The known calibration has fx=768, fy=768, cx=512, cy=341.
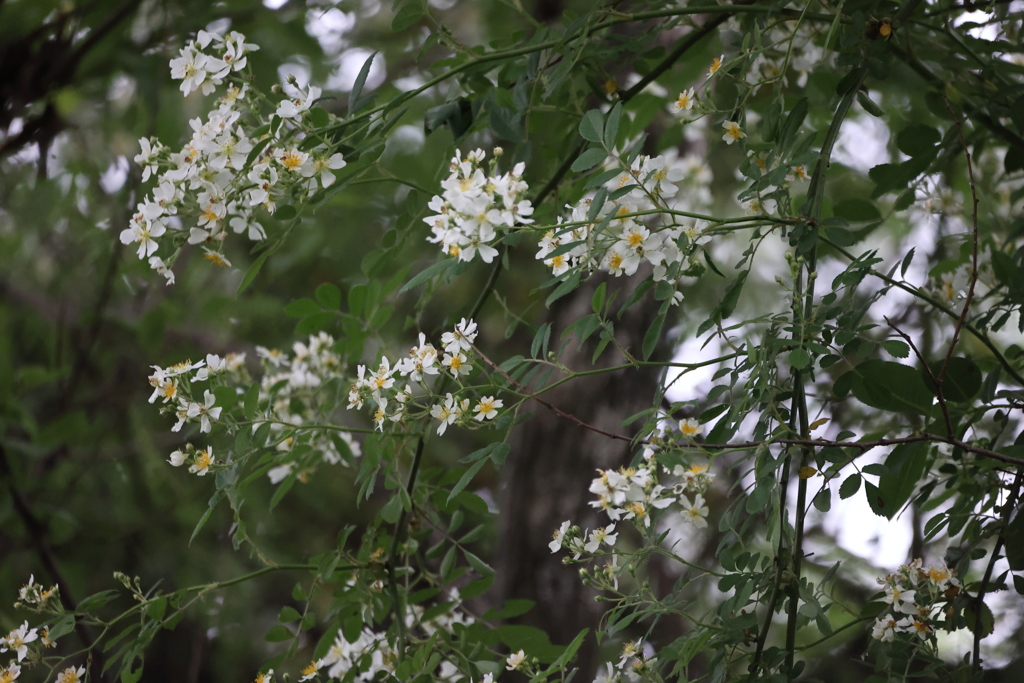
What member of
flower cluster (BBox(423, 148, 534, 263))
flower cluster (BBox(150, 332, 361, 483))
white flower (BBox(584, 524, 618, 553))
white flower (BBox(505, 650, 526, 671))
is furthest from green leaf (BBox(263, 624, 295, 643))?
flower cluster (BBox(423, 148, 534, 263))

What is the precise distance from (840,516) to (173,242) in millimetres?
1231

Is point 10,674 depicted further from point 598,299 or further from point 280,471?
point 598,299

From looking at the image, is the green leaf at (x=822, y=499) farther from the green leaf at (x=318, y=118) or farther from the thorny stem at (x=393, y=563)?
the green leaf at (x=318, y=118)

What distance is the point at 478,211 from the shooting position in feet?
2.04

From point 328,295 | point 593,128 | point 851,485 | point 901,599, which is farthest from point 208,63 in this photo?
point 901,599

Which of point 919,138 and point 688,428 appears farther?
point 919,138

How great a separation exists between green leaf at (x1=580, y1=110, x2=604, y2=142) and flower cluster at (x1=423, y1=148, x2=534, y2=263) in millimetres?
60

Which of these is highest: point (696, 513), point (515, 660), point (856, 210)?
point (856, 210)

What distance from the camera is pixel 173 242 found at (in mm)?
779

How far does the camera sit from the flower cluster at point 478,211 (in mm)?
621

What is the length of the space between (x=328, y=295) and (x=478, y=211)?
1.27 feet

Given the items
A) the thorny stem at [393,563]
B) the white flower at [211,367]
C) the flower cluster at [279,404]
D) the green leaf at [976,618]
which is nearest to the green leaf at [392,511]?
the thorny stem at [393,563]

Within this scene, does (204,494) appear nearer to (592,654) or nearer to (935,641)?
(592,654)

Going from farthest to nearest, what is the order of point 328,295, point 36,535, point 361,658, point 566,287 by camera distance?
point 36,535
point 328,295
point 361,658
point 566,287
